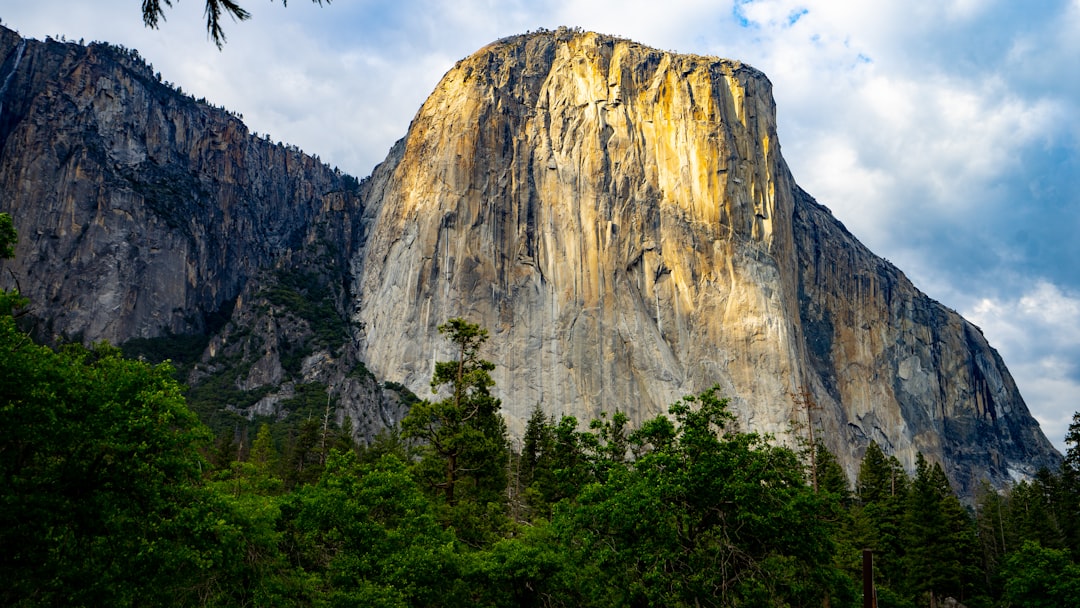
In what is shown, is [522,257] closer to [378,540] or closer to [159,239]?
[159,239]

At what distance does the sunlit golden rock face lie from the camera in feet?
351

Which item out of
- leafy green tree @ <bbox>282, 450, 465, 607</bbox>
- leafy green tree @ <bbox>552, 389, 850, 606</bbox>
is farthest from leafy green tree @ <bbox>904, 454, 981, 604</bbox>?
leafy green tree @ <bbox>282, 450, 465, 607</bbox>

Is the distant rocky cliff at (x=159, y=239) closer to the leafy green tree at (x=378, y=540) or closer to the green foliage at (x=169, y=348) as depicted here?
the green foliage at (x=169, y=348)

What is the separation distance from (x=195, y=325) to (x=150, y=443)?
421 ft

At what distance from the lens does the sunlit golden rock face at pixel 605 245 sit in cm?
10700

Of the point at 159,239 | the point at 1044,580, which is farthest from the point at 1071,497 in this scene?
the point at 159,239

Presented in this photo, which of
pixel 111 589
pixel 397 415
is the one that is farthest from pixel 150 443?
pixel 397 415

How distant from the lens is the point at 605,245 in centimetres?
11206

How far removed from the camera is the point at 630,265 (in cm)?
11312

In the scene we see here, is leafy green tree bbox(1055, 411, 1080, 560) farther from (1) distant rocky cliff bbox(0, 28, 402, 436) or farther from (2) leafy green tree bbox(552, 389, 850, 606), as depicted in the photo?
(1) distant rocky cliff bbox(0, 28, 402, 436)

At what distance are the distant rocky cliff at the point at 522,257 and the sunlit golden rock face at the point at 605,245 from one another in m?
0.35

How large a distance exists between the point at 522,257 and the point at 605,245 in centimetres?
1191

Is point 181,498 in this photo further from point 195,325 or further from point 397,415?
point 195,325

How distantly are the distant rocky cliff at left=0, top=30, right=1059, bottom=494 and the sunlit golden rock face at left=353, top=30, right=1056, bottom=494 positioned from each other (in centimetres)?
35
